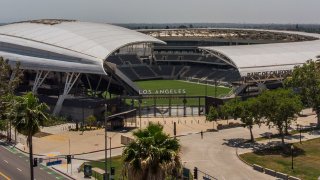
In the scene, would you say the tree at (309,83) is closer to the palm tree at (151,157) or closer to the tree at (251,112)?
the tree at (251,112)

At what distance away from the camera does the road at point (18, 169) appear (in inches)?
2233

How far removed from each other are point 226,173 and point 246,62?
58.7 metres

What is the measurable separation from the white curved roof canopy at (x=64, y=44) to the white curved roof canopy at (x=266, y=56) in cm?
2014

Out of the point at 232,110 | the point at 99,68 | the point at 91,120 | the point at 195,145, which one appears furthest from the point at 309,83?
the point at 99,68

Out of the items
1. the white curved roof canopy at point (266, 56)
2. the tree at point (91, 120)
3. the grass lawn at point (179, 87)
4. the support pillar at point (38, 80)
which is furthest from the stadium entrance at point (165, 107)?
the support pillar at point (38, 80)

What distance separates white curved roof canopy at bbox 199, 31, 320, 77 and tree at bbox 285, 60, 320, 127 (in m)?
20.7

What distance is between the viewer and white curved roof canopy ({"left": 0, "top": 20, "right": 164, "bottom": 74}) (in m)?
98.8

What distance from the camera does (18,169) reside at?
60.0 metres

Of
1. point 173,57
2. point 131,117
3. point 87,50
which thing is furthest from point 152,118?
point 173,57

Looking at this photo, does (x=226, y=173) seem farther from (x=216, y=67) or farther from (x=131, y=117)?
(x=216, y=67)

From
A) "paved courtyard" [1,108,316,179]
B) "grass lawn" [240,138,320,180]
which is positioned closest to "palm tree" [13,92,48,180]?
"paved courtyard" [1,108,316,179]

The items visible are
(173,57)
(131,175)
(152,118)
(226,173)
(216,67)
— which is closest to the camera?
(131,175)

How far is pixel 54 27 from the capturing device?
382 ft

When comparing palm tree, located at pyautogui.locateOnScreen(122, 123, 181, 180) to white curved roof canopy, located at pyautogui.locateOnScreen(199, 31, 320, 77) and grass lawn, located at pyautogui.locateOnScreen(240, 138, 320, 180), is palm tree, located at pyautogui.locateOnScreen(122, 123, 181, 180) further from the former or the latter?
white curved roof canopy, located at pyautogui.locateOnScreen(199, 31, 320, 77)
